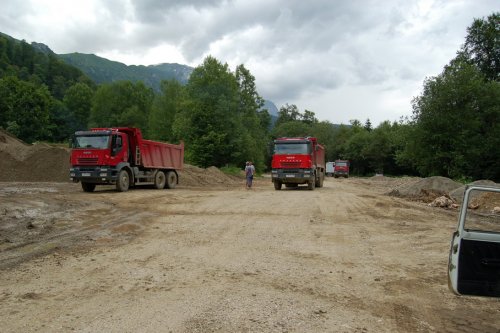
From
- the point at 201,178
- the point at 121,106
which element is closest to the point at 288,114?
the point at 121,106

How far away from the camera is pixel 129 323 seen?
4.20 metres

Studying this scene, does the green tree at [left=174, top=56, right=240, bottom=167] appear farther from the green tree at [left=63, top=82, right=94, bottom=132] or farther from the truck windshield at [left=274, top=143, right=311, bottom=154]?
the green tree at [left=63, top=82, right=94, bottom=132]

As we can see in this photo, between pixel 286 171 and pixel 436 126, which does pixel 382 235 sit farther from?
pixel 436 126

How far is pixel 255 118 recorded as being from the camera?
5428 centimetres

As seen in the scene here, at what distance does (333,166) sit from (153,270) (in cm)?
6549

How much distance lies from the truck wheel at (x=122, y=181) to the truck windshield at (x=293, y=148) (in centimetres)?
864

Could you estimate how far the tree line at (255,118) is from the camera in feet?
123

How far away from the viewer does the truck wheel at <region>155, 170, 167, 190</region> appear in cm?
2281

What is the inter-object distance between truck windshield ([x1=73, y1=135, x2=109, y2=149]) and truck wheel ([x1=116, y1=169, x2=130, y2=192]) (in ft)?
4.97

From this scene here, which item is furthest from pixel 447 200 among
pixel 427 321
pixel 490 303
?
pixel 427 321

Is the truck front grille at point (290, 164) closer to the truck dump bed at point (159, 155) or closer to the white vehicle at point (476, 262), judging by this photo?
the truck dump bed at point (159, 155)

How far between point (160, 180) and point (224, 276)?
1781cm

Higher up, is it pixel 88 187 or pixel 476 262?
pixel 88 187

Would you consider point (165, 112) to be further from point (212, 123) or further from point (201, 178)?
point (201, 178)
